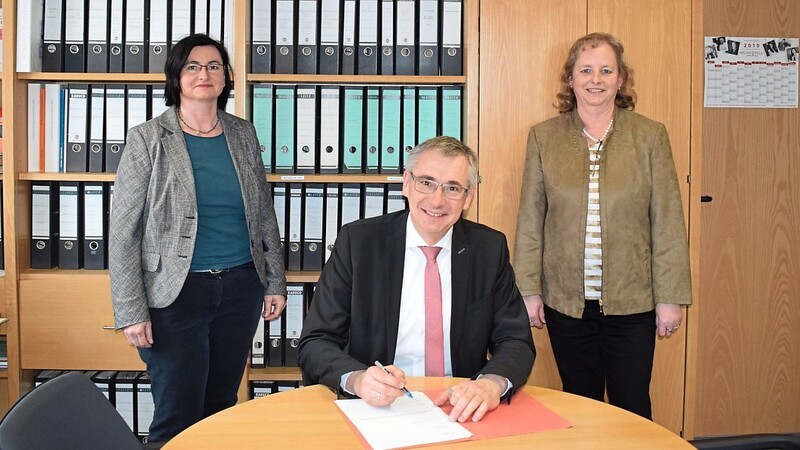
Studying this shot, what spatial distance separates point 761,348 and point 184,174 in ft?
9.22

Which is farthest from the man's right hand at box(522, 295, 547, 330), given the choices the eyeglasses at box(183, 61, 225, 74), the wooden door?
the wooden door

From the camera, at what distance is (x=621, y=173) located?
244cm

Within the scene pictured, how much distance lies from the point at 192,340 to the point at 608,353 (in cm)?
130

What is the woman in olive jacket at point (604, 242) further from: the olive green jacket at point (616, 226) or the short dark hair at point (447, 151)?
the short dark hair at point (447, 151)

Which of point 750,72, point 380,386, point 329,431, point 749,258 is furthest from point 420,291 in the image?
point 750,72

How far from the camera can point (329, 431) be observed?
1376 mm

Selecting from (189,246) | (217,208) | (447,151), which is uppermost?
(447,151)

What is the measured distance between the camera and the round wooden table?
132cm

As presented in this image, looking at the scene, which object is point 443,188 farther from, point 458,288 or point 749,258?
point 749,258

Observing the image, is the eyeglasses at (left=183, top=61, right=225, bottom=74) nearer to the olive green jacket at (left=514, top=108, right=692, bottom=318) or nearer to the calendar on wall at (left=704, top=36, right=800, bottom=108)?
the olive green jacket at (left=514, top=108, right=692, bottom=318)

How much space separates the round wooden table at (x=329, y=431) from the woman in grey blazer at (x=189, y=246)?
2.78 ft

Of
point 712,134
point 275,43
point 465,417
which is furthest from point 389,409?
point 712,134

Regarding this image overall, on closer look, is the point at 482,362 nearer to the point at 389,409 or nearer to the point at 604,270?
the point at 389,409

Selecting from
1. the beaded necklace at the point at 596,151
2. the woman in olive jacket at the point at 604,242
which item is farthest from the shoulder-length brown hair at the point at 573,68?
the beaded necklace at the point at 596,151
